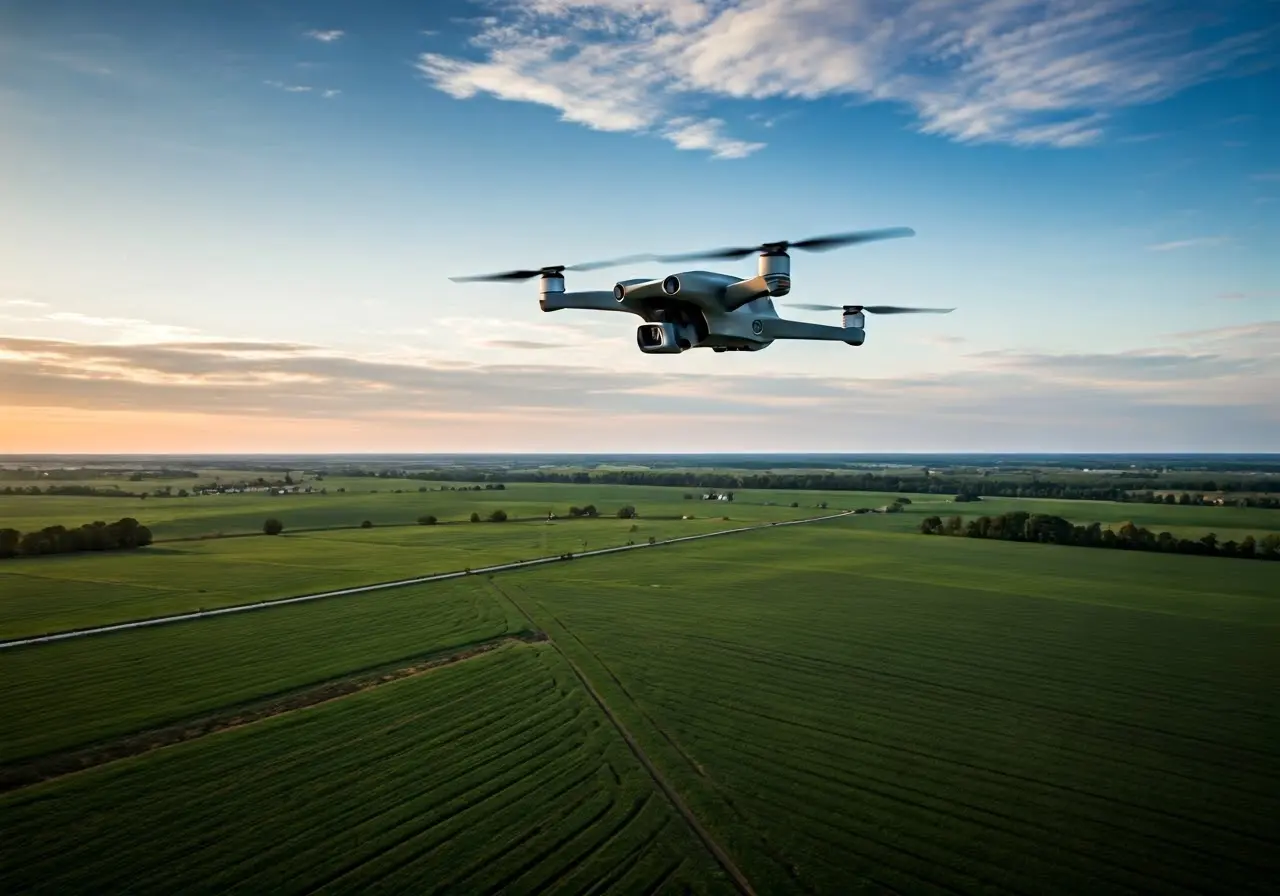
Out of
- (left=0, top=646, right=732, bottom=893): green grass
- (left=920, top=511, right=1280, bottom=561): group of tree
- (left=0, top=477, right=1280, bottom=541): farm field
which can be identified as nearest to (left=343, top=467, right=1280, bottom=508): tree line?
(left=0, top=477, right=1280, bottom=541): farm field

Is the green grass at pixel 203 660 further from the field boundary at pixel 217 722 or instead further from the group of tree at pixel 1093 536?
the group of tree at pixel 1093 536

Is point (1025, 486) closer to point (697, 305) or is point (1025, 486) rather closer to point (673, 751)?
point (673, 751)

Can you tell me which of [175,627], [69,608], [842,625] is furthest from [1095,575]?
[69,608]

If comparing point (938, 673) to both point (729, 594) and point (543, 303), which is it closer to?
point (729, 594)

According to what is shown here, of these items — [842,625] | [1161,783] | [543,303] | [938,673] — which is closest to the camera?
[543,303]

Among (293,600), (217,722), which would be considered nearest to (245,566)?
(293,600)

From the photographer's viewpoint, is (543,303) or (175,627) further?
(175,627)

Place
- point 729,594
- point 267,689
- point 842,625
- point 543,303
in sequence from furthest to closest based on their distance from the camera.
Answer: point 729,594, point 842,625, point 267,689, point 543,303
